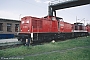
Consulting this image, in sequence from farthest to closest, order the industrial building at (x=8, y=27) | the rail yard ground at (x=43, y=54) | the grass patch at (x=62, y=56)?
the industrial building at (x=8, y=27) → the rail yard ground at (x=43, y=54) → the grass patch at (x=62, y=56)

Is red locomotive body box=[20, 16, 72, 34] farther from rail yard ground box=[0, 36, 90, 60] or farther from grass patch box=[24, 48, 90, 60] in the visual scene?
grass patch box=[24, 48, 90, 60]

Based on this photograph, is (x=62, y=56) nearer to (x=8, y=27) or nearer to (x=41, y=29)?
(x=41, y=29)

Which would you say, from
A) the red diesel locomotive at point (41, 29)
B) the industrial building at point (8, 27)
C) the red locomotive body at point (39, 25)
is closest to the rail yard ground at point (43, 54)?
the red diesel locomotive at point (41, 29)

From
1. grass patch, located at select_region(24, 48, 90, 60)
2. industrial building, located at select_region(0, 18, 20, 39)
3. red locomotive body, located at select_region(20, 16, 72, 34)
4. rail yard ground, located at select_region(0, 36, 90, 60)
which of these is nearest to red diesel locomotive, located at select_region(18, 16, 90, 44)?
red locomotive body, located at select_region(20, 16, 72, 34)

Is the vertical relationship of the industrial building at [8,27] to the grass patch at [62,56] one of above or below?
above

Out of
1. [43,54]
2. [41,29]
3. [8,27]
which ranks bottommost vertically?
[43,54]

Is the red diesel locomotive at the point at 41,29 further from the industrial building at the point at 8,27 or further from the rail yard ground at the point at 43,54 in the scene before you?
the industrial building at the point at 8,27

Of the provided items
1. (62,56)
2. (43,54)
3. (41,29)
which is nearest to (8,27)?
(41,29)

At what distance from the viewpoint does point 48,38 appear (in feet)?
57.9

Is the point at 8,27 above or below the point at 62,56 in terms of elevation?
above

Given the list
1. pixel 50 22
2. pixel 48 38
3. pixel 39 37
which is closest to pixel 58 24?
pixel 50 22

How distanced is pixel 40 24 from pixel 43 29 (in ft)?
2.81

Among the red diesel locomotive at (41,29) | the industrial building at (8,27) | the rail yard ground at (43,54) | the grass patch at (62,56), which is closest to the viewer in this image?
the grass patch at (62,56)

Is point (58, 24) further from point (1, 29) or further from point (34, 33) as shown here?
point (1, 29)
